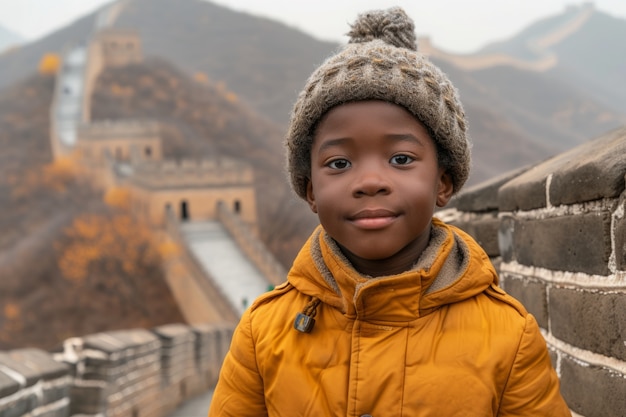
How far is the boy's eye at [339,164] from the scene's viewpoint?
240 centimetres

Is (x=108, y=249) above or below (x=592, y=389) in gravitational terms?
below

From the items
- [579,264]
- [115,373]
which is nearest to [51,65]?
[115,373]

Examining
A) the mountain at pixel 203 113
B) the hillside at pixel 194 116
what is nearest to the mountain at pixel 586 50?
the mountain at pixel 203 113

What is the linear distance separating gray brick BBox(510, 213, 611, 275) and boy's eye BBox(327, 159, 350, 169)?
82 cm

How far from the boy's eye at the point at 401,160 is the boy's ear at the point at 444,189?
207 millimetres

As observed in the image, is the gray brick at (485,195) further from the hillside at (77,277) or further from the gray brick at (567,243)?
the hillside at (77,277)

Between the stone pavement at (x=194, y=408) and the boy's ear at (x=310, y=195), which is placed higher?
the boy's ear at (x=310, y=195)

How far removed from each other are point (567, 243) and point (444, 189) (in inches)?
A: 24.6

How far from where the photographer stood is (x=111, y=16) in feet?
440

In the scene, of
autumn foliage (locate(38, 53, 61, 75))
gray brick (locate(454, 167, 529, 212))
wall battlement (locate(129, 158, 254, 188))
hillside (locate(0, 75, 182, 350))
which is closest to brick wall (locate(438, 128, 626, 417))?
gray brick (locate(454, 167, 529, 212))

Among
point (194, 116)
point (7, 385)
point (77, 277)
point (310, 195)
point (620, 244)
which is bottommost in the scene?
point (77, 277)

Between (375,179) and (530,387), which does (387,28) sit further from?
(530,387)

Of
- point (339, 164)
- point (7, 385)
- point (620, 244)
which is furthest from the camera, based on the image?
point (7, 385)

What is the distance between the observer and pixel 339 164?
7.94ft
